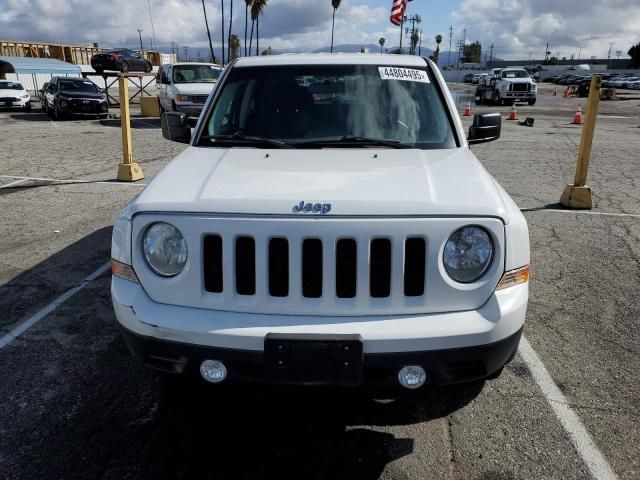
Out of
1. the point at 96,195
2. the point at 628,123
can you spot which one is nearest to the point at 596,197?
the point at 96,195

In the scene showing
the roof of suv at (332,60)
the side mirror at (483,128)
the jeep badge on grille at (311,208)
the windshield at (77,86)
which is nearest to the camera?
the jeep badge on grille at (311,208)

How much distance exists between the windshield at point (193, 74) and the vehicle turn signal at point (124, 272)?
16261mm

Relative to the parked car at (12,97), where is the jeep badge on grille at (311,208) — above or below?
above

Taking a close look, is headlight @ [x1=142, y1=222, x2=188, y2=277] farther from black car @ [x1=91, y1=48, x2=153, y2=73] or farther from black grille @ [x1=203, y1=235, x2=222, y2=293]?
black car @ [x1=91, y1=48, x2=153, y2=73]

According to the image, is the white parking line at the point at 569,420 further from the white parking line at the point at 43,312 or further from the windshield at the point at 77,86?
the windshield at the point at 77,86

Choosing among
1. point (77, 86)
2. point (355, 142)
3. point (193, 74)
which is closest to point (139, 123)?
point (193, 74)

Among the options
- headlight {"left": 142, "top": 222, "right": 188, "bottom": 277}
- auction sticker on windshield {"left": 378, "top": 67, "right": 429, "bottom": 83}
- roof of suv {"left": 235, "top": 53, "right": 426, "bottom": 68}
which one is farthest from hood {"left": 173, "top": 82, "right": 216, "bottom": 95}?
headlight {"left": 142, "top": 222, "right": 188, "bottom": 277}

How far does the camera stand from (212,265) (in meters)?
2.32

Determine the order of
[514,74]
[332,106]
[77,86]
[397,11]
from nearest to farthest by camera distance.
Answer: [332,106], [77,86], [397,11], [514,74]

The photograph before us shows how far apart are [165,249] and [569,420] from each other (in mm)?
2241

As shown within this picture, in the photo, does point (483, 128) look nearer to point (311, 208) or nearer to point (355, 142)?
point (355, 142)

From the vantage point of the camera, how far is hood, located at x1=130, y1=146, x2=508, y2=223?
229 cm

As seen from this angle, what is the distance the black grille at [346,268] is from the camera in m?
2.24

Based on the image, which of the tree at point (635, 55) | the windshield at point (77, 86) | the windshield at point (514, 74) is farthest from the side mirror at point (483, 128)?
the tree at point (635, 55)
